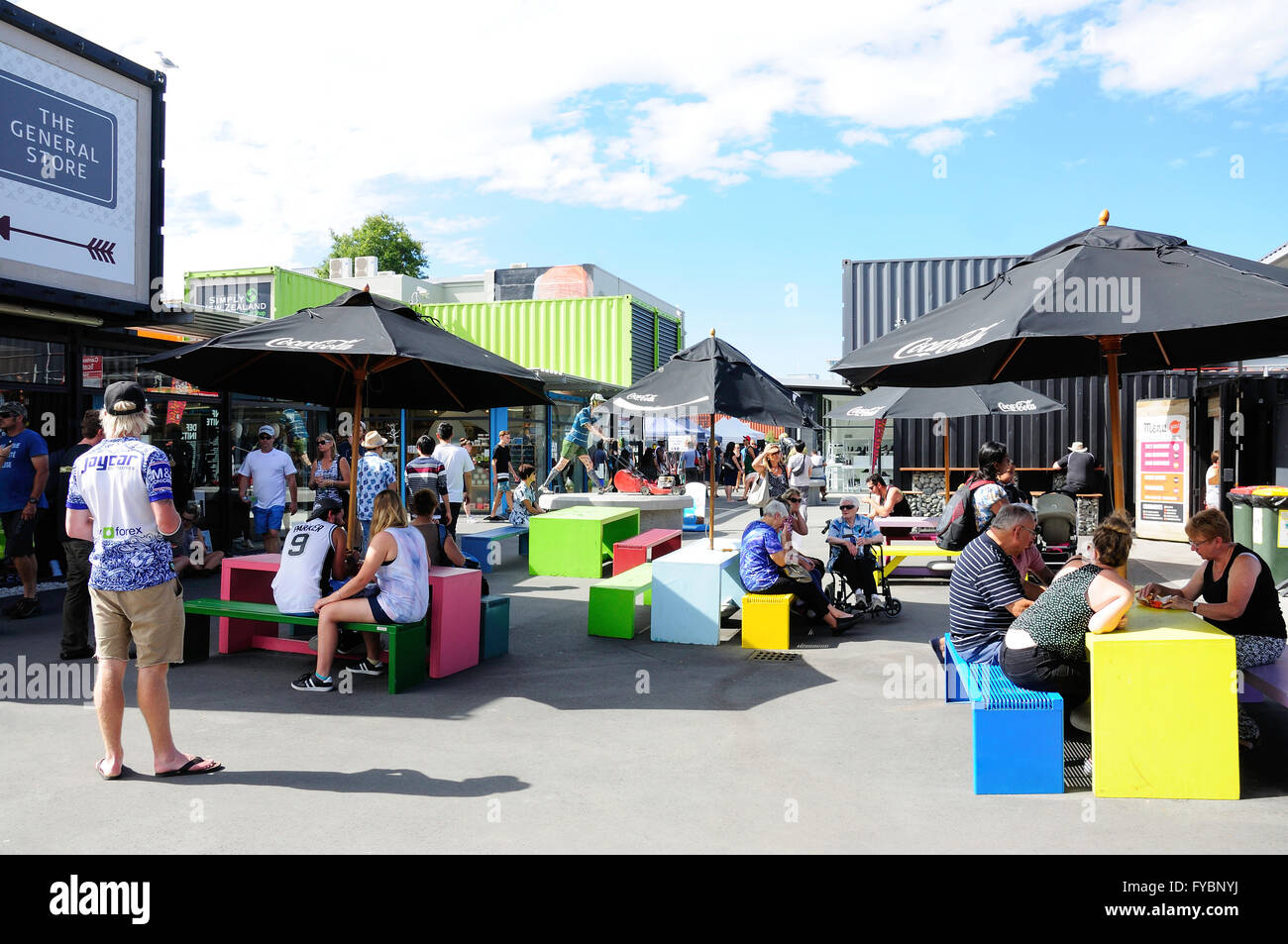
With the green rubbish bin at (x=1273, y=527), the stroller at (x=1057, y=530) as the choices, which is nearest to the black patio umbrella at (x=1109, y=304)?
the stroller at (x=1057, y=530)

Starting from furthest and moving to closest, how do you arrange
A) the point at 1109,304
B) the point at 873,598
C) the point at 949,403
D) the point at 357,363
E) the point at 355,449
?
the point at 949,403 < the point at 873,598 < the point at 357,363 < the point at 355,449 < the point at 1109,304

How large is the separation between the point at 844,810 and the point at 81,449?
6.56 m

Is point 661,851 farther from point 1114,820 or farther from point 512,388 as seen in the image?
point 512,388

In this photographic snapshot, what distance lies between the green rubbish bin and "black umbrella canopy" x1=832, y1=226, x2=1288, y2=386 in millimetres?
4628

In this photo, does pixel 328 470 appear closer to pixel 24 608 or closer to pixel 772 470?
pixel 24 608

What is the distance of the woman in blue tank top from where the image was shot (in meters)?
5.82

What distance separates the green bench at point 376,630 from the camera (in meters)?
5.91

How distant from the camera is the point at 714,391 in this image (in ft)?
27.0

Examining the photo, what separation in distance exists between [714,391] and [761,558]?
5.38 ft

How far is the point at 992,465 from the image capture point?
28.0 ft

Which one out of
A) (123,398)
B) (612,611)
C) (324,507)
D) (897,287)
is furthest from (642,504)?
(123,398)

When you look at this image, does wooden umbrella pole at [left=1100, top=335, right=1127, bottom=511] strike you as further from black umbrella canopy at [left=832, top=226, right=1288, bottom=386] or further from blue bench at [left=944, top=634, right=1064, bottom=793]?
blue bench at [left=944, top=634, right=1064, bottom=793]

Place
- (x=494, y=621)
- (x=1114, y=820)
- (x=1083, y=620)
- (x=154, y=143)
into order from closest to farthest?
1. (x=1114, y=820)
2. (x=1083, y=620)
3. (x=494, y=621)
4. (x=154, y=143)
